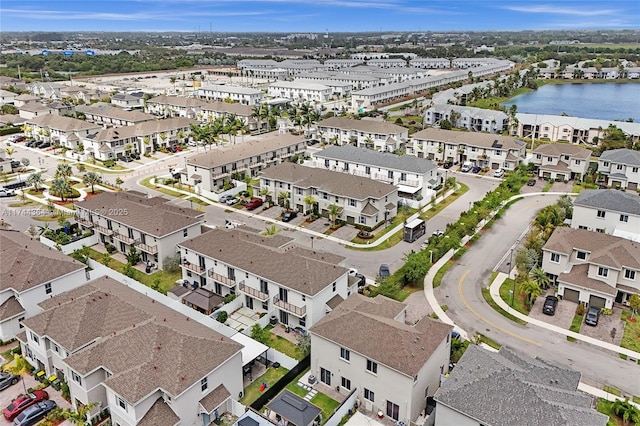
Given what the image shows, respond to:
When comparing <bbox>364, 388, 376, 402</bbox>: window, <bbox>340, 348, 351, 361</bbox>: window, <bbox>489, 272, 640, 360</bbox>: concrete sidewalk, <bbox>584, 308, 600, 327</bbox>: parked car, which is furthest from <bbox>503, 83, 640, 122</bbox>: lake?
<bbox>364, 388, 376, 402</bbox>: window

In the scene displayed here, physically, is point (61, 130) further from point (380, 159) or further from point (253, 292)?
→ point (253, 292)

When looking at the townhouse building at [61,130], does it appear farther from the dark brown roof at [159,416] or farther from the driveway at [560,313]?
the driveway at [560,313]

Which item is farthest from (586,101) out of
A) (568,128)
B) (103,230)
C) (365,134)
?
(103,230)

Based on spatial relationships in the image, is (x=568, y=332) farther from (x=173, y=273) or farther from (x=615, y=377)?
(x=173, y=273)

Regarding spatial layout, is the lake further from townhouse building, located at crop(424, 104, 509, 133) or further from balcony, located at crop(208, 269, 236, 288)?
balcony, located at crop(208, 269, 236, 288)

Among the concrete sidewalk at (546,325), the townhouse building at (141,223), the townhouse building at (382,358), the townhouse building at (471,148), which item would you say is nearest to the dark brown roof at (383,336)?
the townhouse building at (382,358)

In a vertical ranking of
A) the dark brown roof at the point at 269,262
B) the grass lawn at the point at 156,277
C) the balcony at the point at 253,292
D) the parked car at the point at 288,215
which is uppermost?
the dark brown roof at the point at 269,262
